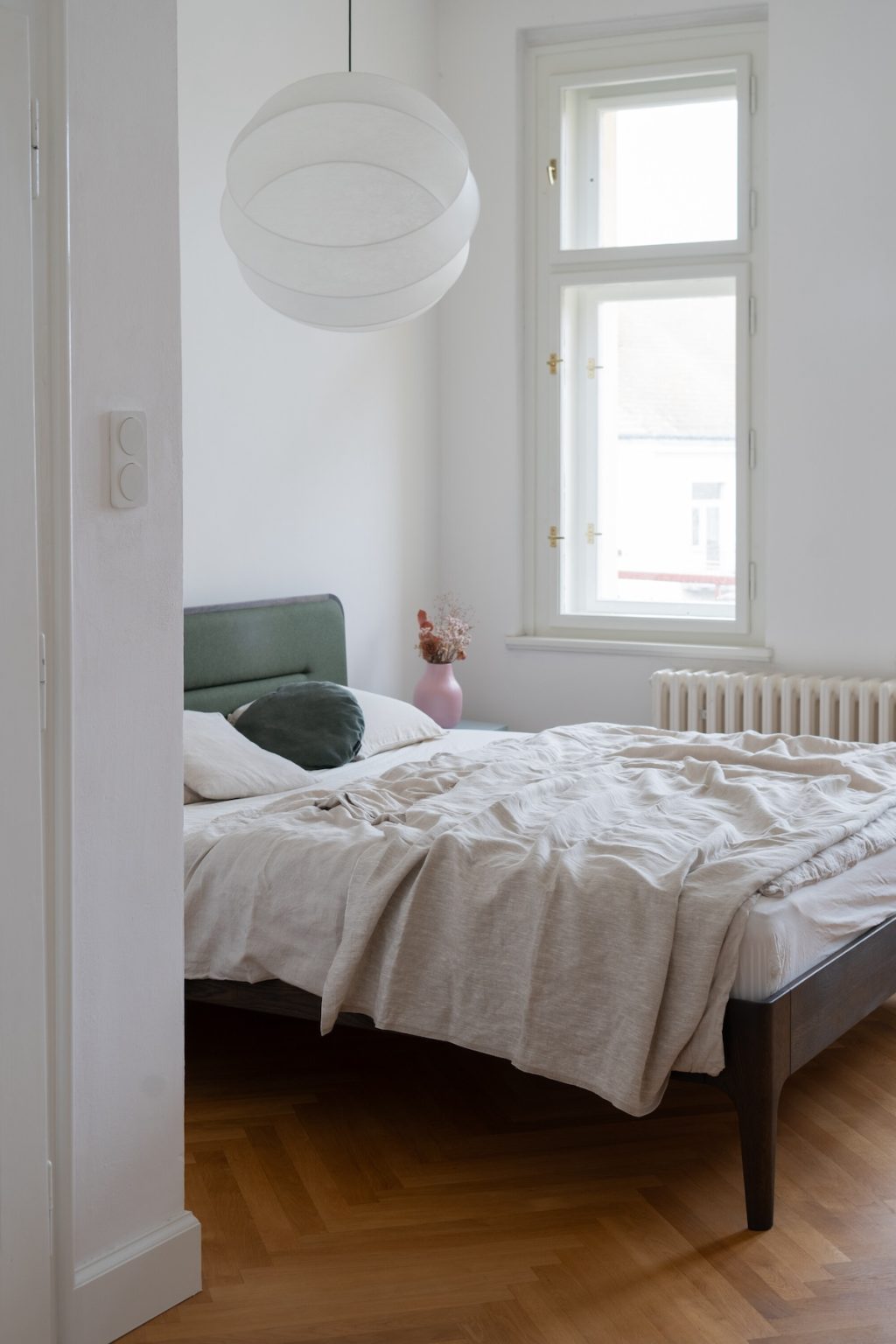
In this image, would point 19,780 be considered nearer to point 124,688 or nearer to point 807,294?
point 124,688

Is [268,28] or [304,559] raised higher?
[268,28]

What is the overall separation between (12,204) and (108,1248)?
1.53 m

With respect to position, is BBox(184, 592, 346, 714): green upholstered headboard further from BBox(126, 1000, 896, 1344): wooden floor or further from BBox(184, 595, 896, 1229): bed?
BBox(126, 1000, 896, 1344): wooden floor

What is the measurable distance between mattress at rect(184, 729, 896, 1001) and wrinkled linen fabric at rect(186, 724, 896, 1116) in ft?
0.08

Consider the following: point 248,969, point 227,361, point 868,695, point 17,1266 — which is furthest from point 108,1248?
point 868,695

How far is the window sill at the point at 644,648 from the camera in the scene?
538 cm

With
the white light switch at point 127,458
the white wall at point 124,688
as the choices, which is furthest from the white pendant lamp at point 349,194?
the white light switch at point 127,458

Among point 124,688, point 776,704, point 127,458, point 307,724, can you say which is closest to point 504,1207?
point 124,688

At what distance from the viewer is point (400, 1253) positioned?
2.35 metres

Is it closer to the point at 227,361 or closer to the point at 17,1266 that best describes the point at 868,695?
the point at 227,361

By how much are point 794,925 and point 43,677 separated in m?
1.41

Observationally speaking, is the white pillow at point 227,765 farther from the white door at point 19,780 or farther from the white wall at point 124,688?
the white door at point 19,780

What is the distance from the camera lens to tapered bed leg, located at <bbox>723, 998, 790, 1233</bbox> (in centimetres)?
240

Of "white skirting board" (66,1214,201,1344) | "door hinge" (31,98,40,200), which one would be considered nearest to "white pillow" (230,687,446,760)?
"white skirting board" (66,1214,201,1344)
